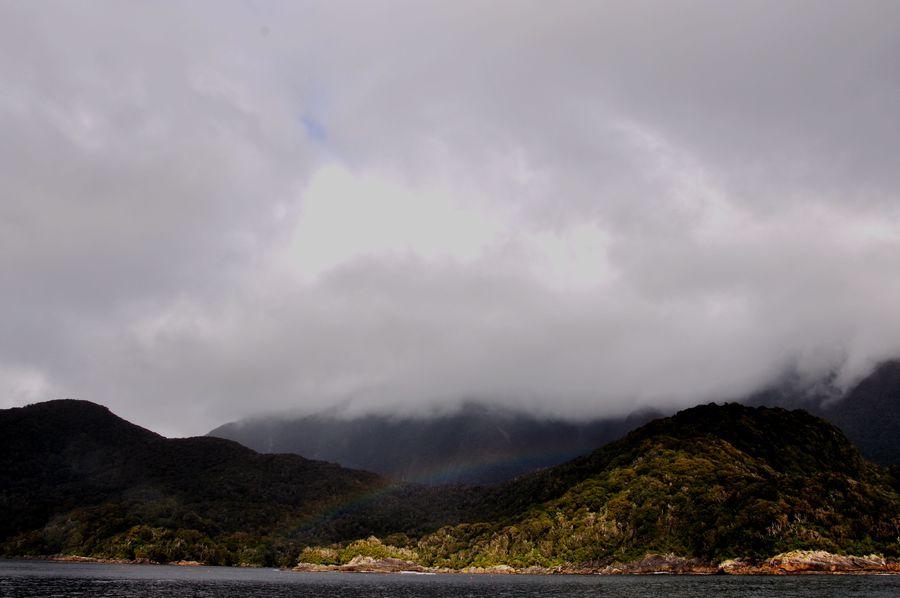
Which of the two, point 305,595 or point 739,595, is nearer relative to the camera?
point 739,595

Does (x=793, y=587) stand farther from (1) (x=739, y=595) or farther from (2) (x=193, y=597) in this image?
(2) (x=193, y=597)

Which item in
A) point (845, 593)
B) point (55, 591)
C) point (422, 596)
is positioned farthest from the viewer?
point (422, 596)

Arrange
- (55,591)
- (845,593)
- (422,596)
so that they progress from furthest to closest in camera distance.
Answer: (422,596), (55,591), (845,593)

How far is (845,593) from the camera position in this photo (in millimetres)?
140250

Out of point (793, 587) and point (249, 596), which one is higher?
point (249, 596)

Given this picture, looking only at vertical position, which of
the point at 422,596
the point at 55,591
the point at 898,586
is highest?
the point at 55,591

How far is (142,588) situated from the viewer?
559ft

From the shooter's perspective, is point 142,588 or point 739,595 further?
point 142,588

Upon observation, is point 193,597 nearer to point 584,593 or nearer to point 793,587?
point 584,593

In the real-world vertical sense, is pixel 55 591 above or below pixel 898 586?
above

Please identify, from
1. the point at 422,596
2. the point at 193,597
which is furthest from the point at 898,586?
the point at 193,597

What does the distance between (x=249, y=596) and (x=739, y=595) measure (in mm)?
113078

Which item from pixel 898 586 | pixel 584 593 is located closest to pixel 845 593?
pixel 898 586

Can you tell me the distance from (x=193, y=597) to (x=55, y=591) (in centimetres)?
3490
